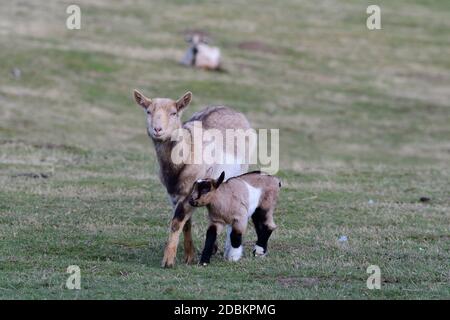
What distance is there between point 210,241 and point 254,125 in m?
19.4

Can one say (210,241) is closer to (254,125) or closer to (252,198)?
(252,198)

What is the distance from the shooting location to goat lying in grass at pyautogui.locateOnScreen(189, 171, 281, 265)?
11.1 meters

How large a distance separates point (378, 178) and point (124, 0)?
3336cm

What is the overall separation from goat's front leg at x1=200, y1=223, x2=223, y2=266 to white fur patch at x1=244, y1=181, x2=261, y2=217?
19.7 inches

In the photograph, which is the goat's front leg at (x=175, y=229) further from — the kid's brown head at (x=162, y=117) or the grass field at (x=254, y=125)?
the kid's brown head at (x=162, y=117)

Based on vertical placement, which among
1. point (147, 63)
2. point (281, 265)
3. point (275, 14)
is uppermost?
point (275, 14)

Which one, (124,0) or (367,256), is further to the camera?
(124,0)

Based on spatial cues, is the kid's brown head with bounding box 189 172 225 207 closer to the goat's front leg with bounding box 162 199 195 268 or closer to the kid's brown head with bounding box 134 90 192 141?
the goat's front leg with bounding box 162 199 195 268

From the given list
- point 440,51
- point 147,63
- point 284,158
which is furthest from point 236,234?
point 440,51

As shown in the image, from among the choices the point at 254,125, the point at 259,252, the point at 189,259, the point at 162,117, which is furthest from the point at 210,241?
the point at 254,125

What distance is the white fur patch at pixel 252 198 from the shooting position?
11.5m

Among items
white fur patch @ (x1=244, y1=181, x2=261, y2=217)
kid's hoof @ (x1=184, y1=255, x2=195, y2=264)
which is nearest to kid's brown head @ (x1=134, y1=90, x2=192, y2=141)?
white fur patch @ (x1=244, y1=181, x2=261, y2=217)

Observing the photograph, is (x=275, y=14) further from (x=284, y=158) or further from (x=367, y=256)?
(x=367, y=256)

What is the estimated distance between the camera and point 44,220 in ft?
45.4
